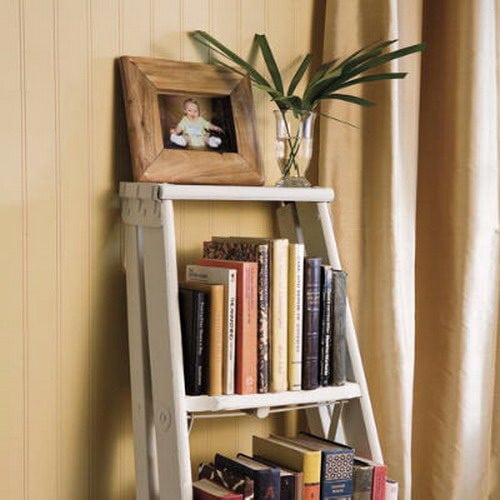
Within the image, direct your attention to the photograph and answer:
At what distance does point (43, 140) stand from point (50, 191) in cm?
9

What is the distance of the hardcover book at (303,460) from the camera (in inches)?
71.1

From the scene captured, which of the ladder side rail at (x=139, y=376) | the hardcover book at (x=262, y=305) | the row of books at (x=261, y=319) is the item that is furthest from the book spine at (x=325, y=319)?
the ladder side rail at (x=139, y=376)

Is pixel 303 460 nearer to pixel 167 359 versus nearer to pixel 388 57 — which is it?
pixel 167 359

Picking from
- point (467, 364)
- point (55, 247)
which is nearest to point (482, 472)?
point (467, 364)

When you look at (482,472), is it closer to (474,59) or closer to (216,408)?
(216,408)

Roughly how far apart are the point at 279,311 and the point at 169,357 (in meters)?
0.22

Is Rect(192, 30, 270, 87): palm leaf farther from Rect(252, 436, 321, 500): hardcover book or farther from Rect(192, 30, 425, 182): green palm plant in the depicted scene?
Rect(252, 436, 321, 500): hardcover book

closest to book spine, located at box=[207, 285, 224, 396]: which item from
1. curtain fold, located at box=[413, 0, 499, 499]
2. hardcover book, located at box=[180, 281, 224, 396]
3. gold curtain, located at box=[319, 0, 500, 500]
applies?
hardcover book, located at box=[180, 281, 224, 396]

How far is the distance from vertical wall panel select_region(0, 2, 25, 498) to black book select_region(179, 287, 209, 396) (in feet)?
1.01

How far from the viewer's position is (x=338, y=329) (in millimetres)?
1872

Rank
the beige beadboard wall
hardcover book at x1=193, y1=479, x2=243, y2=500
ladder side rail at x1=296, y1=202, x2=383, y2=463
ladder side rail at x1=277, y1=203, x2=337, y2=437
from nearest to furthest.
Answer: hardcover book at x1=193, y1=479, x2=243, y2=500 → the beige beadboard wall → ladder side rail at x1=296, y1=202, x2=383, y2=463 → ladder side rail at x1=277, y1=203, x2=337, y2=437

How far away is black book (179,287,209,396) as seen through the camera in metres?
1.75

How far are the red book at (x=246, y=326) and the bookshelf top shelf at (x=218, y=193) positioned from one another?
5.1 inches

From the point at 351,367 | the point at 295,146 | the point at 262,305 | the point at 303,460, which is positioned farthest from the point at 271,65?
the point at 303,460
